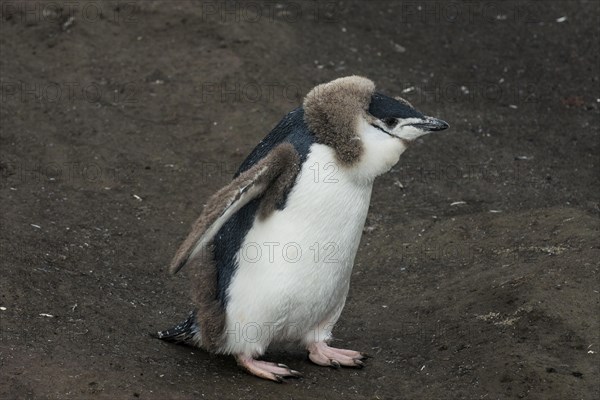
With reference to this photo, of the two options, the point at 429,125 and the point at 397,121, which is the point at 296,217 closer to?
the point at 397,121

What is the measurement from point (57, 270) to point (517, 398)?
8.15 ft

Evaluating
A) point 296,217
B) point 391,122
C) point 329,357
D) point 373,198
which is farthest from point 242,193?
point 373,198

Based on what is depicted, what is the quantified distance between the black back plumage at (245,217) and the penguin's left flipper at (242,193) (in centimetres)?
7

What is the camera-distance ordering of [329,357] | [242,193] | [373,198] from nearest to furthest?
[242,193], [329,357], [373,198]

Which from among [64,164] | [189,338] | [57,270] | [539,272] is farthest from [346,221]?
[64,164]

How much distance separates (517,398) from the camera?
4535mm

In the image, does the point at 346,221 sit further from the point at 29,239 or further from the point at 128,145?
the point at 128,145

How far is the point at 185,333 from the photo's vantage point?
4945mm

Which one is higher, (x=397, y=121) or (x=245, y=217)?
(x=397, y=121)

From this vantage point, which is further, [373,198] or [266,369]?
[373,198]

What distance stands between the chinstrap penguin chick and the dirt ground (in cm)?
26

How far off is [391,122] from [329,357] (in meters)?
1.12

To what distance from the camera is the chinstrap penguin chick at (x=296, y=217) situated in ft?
14.7

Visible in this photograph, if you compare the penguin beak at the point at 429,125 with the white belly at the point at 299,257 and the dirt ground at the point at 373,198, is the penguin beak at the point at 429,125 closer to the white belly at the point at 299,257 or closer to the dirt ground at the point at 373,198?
the white belly at the point at 299,257
